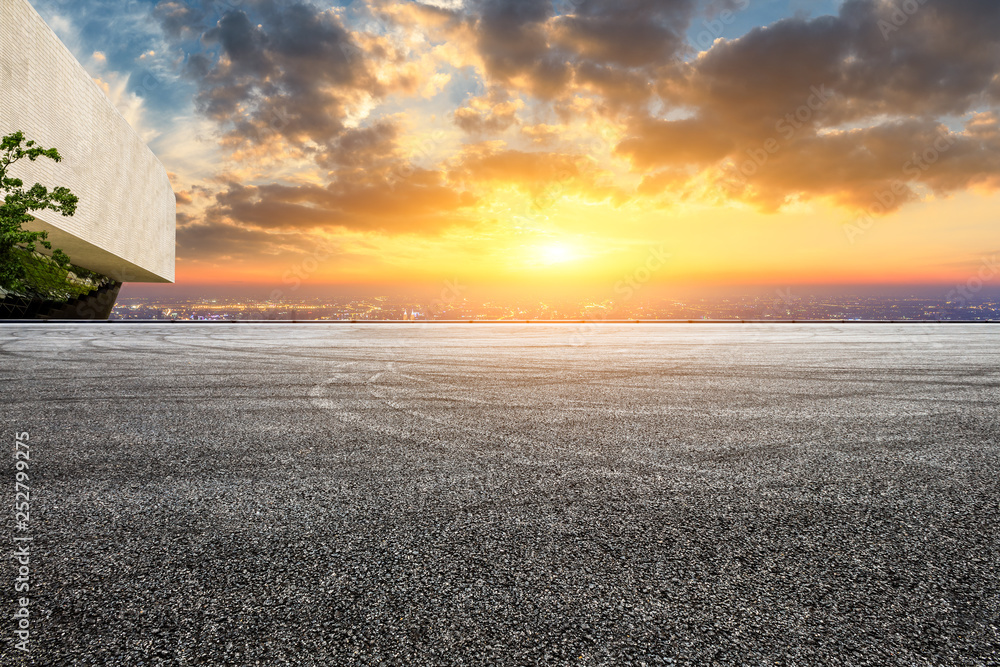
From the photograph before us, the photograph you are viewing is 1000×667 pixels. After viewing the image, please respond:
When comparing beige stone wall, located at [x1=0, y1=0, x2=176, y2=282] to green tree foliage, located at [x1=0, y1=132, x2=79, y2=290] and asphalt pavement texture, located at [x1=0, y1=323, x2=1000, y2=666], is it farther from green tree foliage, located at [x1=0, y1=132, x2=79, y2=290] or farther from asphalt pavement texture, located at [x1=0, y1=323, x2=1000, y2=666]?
asphalt pavement texture, located at [x1=0, y1=323, x2=1000, y2=666]

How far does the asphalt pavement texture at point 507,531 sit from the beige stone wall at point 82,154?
37.0 m

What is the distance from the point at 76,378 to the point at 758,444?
11866 mm

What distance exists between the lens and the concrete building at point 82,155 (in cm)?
3177

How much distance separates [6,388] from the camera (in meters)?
8.80

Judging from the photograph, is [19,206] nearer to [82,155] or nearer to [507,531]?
[82,155]

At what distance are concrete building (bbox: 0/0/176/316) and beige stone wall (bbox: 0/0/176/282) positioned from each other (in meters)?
0.07

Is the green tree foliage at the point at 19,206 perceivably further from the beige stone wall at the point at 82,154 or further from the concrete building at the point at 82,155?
the concrete building at the point at 82,155

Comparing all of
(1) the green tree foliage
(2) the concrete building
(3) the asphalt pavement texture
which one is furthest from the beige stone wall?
(3) the asphalt pavement texture

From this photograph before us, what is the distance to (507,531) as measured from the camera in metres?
3.41

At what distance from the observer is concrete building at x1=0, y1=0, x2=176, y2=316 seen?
3177 centimetres

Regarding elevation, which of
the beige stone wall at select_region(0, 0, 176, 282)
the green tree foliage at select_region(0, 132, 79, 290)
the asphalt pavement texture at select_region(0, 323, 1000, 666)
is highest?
the beige stone wall at select_region(0, 0, 176, 282)

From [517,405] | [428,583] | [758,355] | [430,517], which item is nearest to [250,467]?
[430,517]

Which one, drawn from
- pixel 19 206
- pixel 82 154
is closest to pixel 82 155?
pixel 82 154

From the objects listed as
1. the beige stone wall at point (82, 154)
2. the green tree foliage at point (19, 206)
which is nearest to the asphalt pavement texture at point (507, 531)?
the green tree foliage at point (19, 206)
